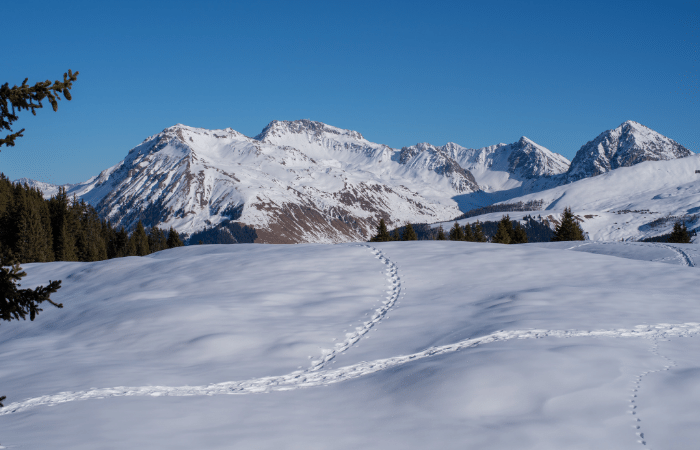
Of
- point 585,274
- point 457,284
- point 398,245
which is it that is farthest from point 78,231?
point 585,274

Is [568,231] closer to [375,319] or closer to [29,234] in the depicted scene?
[375,319]

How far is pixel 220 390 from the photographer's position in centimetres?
1330

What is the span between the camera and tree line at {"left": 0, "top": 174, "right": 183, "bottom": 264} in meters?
59.4

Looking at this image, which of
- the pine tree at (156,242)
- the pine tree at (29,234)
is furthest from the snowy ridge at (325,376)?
the pine tree at (156,242)

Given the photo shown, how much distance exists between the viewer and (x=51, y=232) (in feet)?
219

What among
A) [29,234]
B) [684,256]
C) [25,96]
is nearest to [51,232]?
[29,234]

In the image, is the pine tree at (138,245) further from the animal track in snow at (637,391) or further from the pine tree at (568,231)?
the animal track in snow at (637,391)

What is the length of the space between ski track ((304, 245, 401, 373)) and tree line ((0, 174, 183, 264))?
122 ft

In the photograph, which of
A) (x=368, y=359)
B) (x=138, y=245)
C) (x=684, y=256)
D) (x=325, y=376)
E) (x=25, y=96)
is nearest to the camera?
(x=25, y=96)

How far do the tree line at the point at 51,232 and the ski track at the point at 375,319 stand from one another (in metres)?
37.1

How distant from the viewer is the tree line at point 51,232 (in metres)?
59.4

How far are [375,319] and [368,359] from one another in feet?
15.8

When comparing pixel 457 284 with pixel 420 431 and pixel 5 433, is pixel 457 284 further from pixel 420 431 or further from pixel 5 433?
pixel 5 433

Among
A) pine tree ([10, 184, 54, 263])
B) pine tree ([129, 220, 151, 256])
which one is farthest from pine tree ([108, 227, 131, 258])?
pine tree ([10, 184, 54, 263])
